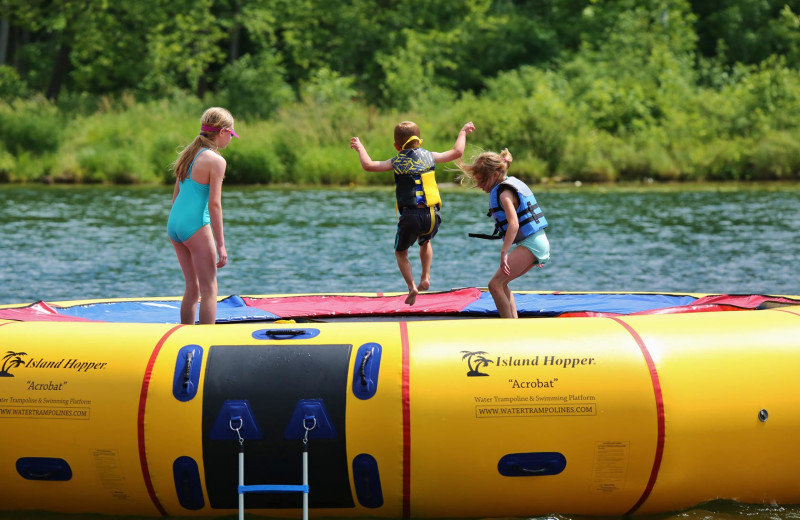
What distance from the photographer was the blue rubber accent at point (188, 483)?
210 inches

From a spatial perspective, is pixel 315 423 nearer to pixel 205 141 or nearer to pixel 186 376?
pixel 186 376

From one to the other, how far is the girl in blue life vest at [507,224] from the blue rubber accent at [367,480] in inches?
61.1

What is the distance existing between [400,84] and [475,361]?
27331mm

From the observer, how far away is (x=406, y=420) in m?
5.25

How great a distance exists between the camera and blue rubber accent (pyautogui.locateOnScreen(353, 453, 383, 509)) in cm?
529

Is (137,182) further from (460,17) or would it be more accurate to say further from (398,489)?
(398,489)

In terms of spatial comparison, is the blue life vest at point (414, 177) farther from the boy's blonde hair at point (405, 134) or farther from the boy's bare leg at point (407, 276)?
the boy's bare leg at point (407, 276)

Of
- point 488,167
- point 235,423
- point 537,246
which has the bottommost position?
point 235,423

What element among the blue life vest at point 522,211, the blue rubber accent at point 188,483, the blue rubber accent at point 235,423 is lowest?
the blue rubber accent at point 188,483

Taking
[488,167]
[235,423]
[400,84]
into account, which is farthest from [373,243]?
[400,84]

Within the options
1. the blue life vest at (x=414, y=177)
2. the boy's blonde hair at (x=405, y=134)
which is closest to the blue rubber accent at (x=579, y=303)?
the blue life vest at (x=414, y=177)

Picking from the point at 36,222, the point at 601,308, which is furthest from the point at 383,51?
the point at 601,308

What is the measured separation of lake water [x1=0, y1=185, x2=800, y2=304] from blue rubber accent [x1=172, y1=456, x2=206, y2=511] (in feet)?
24.6

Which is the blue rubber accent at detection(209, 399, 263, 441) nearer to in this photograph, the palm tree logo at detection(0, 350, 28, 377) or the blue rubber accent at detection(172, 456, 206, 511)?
the blue rubber accent at detection(172, 456, 206, 511)
